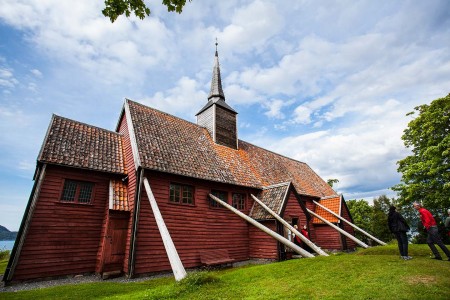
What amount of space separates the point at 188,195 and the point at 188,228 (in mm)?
1714

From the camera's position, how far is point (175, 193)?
12125 mm

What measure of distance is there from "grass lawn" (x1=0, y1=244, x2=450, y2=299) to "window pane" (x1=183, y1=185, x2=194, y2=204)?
14.8 ft

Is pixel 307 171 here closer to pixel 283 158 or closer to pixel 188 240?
pixel 283 158

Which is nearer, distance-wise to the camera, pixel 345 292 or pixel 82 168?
pixel 345 292

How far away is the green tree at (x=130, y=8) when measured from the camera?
16.3 ft

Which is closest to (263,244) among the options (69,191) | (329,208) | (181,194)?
(181,194)

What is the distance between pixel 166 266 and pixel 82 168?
19.4 ft

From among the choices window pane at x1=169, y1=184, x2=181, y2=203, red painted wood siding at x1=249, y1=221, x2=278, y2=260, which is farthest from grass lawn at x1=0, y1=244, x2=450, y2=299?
red painted wood siding at x1=249, y1=221, x2=278, y2=260

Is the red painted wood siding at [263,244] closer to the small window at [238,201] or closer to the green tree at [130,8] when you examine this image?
the small window at [238,201]

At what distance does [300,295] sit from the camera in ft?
17.1

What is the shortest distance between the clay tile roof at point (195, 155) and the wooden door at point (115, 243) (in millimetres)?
2739

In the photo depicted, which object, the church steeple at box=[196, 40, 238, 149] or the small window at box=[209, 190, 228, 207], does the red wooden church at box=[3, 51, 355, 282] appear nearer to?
the small window at box=[209, 190, 228, 207]

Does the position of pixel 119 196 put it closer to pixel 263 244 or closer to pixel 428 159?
pixel 263 244

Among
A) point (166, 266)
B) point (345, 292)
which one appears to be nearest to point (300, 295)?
point (345, 292)
